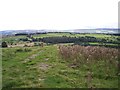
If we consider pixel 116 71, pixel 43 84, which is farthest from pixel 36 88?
pixel 116 71

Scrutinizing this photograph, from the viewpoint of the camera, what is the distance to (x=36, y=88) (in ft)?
82.2

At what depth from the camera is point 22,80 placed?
29156 millimetres

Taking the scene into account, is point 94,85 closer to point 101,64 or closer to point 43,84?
point 43,84

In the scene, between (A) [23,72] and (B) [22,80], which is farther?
(A) [23,72]

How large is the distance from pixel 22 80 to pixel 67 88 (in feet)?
22.4

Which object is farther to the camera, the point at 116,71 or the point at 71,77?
the point at 116,71

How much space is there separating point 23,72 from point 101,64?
531 inches

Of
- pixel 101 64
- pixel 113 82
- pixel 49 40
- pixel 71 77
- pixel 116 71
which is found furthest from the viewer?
pixel 49 40

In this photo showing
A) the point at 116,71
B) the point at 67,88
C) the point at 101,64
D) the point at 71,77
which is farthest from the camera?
the point at 101,64

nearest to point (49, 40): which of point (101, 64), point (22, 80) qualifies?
point (101, 64)

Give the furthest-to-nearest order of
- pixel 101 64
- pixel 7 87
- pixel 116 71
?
pixel 101 64 → pixel 116 71 → pixel 7 87

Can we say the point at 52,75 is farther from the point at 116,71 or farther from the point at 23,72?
the point at 116,71

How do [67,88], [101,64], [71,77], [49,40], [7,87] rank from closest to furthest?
1. [67,88]
2. [7,87]
3. [71,77]
4. [101,64]
5. [49,40]

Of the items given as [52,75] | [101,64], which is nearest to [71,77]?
[52,75]
